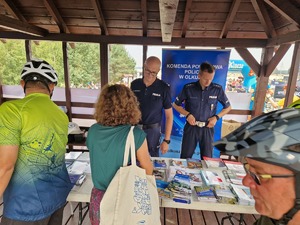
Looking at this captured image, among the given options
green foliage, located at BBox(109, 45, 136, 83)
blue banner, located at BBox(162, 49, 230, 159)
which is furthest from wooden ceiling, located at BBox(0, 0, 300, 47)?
green foliage, located at BBox(109, 45, 136, 83)

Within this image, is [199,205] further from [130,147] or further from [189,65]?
[189,65]

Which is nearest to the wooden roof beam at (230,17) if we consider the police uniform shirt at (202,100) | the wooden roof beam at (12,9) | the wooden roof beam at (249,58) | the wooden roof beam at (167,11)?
the wooden roof beam at (249,58)

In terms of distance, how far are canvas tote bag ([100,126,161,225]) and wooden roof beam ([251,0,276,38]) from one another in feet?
9.89

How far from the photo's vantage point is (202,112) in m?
2.72

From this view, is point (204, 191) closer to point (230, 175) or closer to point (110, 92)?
point (230, 175)

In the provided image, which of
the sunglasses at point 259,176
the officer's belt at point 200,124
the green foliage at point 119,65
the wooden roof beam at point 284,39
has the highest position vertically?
the wooden roof beam at point 284,39

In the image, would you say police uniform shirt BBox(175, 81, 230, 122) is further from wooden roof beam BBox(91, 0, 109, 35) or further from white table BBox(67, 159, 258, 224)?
wooden roof beam BBox(91, 0, 109, 35)

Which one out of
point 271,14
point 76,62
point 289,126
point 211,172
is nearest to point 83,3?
point 76,62

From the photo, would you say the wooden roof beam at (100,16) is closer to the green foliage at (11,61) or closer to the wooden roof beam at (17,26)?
the wooden roof beam at (17,26)

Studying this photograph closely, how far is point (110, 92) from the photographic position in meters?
1.31

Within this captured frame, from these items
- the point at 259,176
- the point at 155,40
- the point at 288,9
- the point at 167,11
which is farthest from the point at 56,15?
the point at 259,176

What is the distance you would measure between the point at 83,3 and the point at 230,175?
10.8 ft

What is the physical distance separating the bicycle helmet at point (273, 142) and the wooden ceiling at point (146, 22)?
2686 mm

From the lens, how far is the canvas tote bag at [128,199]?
1077 millimetres
